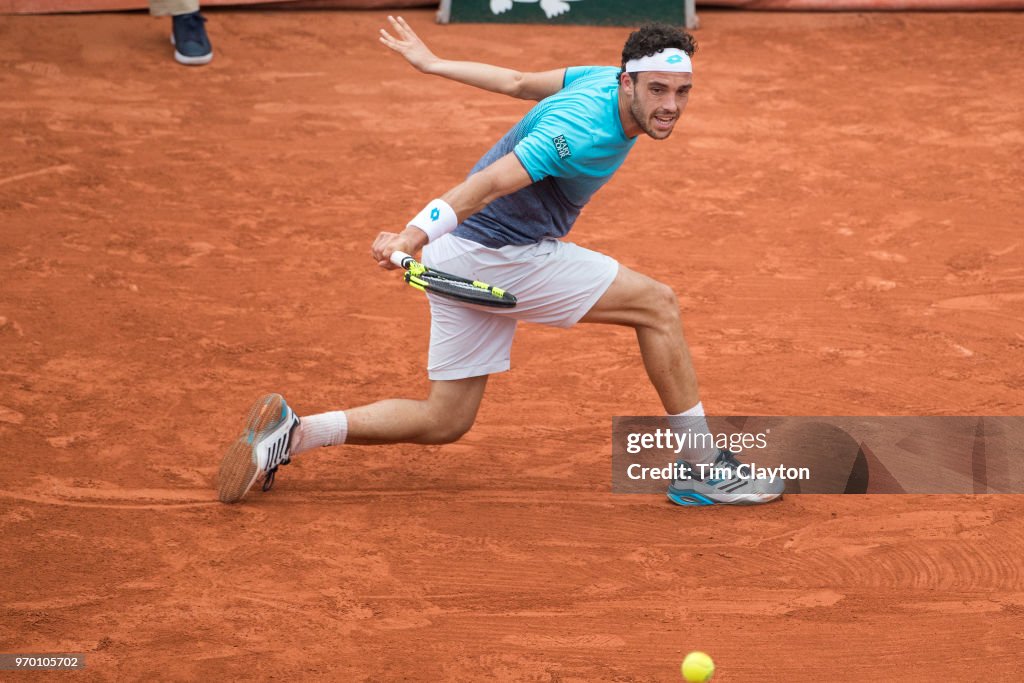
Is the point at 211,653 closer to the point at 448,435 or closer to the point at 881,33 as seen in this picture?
the point at 448,435

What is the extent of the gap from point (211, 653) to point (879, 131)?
6746mm

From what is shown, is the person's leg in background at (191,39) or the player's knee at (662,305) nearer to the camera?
the player's knee at (662,305)

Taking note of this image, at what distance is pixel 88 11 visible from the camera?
1084 centimetres

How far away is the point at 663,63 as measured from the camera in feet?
14.1

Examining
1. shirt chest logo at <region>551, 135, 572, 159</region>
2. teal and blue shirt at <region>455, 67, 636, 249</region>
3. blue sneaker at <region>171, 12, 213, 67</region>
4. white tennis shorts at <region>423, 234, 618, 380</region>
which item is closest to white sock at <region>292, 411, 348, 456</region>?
white tennis shorts at <region>423, 234, 618, 380</region>

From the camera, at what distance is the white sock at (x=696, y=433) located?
480 cm

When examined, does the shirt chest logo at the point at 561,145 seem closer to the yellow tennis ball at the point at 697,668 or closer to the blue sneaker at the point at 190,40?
the yellow tennis ball at the point at 697,668

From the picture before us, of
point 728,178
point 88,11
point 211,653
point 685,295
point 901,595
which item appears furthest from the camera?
point 88,11

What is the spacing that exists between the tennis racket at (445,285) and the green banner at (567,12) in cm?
745

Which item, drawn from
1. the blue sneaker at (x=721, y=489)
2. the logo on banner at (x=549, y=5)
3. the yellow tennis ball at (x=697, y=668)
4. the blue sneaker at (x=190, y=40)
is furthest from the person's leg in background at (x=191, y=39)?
the yellow tennis ball at (x=697, y=668)

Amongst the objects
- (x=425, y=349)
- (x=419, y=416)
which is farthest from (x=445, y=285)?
(x=425, y=349)

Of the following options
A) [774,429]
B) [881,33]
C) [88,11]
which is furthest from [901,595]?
[88,11]
